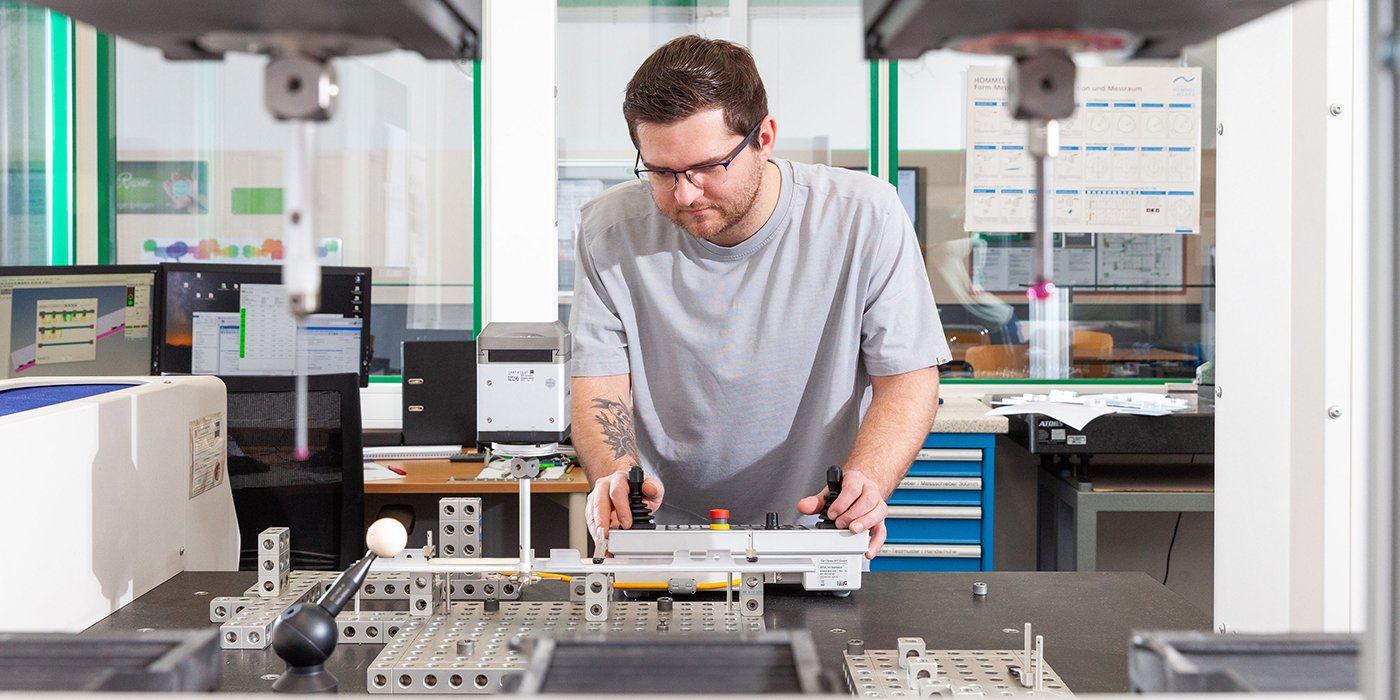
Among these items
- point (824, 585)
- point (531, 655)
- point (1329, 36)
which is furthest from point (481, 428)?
point (1329, 36)

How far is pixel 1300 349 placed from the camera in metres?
1.27

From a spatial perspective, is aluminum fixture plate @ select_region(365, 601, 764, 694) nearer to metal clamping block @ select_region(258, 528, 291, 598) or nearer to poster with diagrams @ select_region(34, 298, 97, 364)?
metal clamping block @ select_region(258, 528, 291, 598)

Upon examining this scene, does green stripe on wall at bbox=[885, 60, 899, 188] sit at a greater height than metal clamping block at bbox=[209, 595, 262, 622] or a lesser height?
greater

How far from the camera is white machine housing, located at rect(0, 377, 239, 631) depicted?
1.09 m

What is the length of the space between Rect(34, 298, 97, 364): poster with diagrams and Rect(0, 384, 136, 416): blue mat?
4.62 ft

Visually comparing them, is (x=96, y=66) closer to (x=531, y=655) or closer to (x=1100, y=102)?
(x=1100, y=102)

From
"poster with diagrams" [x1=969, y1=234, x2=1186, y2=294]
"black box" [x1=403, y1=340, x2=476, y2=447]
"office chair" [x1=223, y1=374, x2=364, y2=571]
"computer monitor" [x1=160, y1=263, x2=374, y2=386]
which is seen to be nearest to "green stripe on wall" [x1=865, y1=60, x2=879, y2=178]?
"poster with diagrams" [x1=969, y1=234, x2=1186, y2=294]

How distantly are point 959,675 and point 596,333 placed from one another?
40.1 inches

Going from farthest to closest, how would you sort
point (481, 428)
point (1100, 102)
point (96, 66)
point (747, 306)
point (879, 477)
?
point (96, 66) < point (1100, 102) < point (747, 306) < point (879, 477) < point (481, 428)

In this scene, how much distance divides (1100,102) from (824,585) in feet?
10.3

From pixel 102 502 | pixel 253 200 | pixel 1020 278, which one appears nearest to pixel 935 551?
pixel 1020 278

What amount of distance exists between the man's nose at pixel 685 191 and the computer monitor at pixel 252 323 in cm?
178

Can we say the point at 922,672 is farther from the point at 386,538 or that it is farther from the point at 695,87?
the point at 695,87

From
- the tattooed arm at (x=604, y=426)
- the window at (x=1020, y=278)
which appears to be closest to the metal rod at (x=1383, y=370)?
the tattooed arm at (x=604, y=426)
